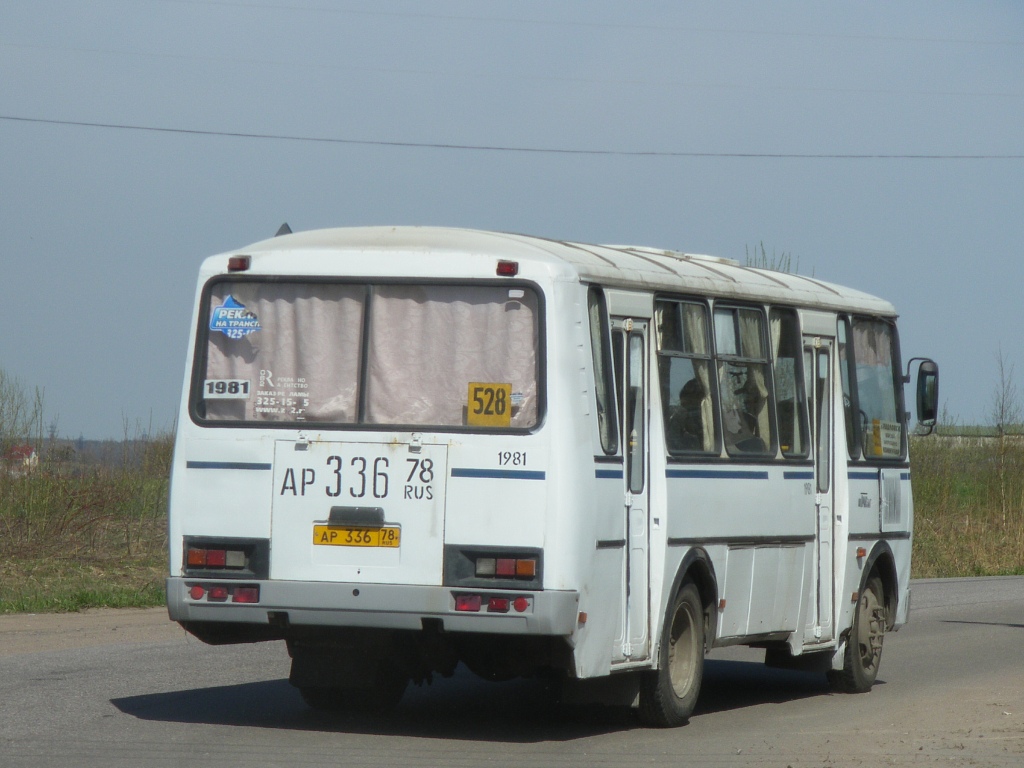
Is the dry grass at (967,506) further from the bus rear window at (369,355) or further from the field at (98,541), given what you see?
the bus rear window at (369,355)

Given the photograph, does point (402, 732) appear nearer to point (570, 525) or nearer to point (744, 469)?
point (570, 525)

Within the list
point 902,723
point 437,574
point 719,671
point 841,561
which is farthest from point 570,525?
point 719,671

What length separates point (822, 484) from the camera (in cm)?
1213

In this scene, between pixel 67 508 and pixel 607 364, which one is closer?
pixel 607 364

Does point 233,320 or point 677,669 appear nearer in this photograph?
point 233,320

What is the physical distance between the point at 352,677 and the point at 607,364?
2.37 metres

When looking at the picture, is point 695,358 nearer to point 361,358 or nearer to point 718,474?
Result: point 718,474

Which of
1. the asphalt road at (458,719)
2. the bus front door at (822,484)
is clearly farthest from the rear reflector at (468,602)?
the bus front door at (822,484)

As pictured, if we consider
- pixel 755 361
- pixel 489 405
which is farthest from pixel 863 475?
pixel 489 405

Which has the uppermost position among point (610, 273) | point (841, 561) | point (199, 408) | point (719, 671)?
point (610, 273)

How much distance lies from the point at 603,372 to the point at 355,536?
5.43 ft

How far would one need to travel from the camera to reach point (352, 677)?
1004 cm

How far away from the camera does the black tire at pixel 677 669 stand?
1011 centimetres

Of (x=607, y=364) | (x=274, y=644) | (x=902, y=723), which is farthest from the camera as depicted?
(x=274, y=644)
